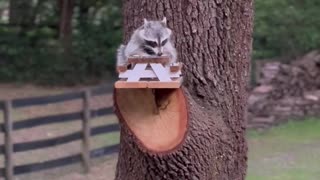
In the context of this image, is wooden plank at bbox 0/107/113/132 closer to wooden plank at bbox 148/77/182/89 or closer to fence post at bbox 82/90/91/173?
fence post at bbox 82/90/91/173

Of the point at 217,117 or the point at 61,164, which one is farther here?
the point at 61,164

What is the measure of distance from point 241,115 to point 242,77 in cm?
21

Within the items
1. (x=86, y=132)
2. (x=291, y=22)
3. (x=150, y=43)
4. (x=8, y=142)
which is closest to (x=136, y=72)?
(x=150, y=43)

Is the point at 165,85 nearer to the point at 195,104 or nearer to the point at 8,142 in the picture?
the point at 195,104

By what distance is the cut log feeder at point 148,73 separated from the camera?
4074 mm

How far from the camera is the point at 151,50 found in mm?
4172

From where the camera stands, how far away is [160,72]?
13.4 feet

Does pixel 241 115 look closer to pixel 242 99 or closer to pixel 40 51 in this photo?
pixel 242 99

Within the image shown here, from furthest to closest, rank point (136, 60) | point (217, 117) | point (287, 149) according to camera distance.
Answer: point (287, 149), point (217, 117), point (136, 60)

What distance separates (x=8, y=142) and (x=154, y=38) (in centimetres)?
611

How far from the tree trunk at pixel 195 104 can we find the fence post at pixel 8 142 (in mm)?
5233

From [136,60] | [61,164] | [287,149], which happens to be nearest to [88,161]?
[61,164]

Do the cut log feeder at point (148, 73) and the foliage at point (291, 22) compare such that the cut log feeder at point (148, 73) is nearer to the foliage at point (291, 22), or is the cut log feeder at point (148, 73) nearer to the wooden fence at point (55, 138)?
the wooden fence at point (55, 138)

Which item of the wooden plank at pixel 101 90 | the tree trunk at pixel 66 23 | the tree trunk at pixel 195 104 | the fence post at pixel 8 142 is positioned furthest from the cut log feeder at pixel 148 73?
the tree trunk at pixel 66 23
